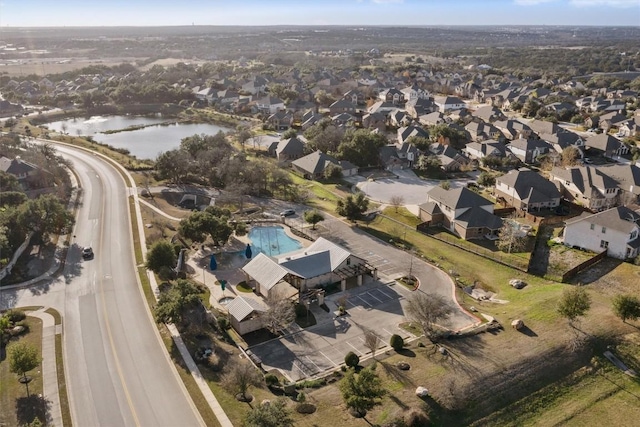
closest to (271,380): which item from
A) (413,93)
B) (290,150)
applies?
(290,150)

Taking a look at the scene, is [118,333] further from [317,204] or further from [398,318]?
[317,204]

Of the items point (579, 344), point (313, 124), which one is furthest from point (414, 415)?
point (313, 124)

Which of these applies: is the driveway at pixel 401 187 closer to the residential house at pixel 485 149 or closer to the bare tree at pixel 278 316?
the residential house at pixel 485 149

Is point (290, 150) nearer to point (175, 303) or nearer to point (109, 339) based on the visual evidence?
point (175, 303)

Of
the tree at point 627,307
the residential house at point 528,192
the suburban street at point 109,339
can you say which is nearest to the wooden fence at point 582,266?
the tree at point 627,307

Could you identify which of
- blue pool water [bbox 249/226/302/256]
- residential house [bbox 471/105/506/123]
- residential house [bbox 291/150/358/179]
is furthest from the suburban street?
residential house [bbox 471/105/506/123]

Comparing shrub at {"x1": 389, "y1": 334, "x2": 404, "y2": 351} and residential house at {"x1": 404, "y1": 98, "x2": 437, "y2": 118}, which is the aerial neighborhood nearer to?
shrub at {"x1": 389, "y1": 334, "x2": 404, "y2": 351}
